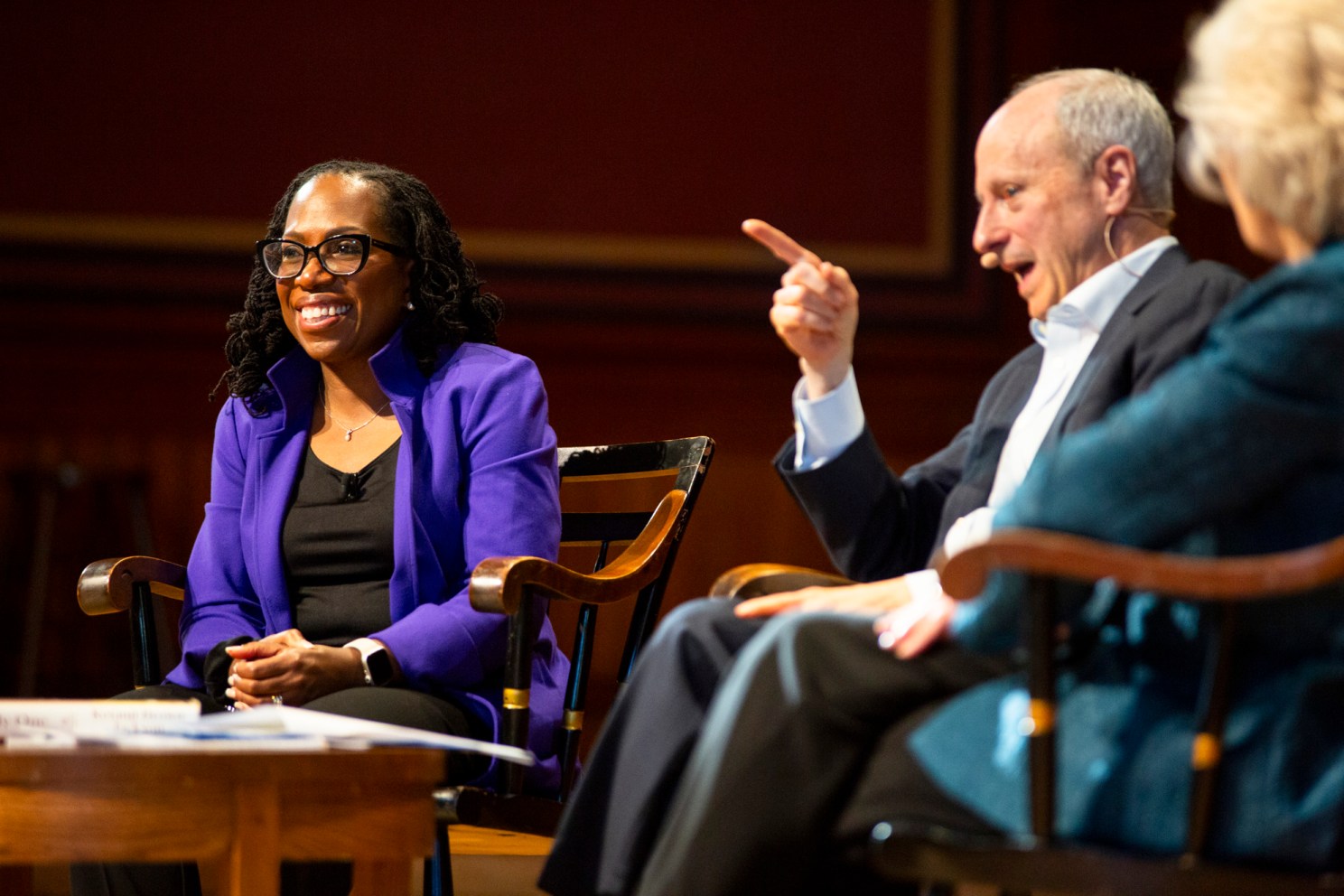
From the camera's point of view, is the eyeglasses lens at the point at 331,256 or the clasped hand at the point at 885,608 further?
the eyeglasses lens at the point at 331,256

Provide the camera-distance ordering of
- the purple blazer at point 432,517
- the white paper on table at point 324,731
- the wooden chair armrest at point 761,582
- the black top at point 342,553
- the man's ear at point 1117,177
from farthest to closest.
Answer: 1. the black top at point 342,553
2. the purple blazer at point 432,517
3. the man's ear at point 1117,177
4. the wooden chair armrest at point 761,582
5. the white paper on table at point 324,731

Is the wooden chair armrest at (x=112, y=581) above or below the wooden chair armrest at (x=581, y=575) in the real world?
below

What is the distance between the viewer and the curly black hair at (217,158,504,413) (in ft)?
8.61

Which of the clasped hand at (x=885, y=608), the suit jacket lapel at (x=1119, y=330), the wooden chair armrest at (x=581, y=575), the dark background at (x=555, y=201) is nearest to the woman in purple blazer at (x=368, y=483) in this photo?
the wooden chair armrest at (x=581, y=575)

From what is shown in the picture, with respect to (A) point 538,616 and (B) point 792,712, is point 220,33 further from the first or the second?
(B) point 792,712

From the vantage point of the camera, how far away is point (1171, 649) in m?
1.53

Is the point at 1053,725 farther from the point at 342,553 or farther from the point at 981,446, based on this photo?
the point at 342,553

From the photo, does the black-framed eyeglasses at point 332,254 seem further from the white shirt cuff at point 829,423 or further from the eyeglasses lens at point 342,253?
the white shirt cuff at point 829,423

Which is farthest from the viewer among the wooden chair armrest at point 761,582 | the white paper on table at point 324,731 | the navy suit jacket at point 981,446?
the wooden chair armrest at point 761,582

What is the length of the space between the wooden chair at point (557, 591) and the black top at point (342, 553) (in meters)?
0.23

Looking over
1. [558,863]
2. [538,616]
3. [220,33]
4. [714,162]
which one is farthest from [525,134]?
[558,863]

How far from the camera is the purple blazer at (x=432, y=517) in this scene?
232 cm

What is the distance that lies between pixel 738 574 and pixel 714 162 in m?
3.62

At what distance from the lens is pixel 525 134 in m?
5.46
